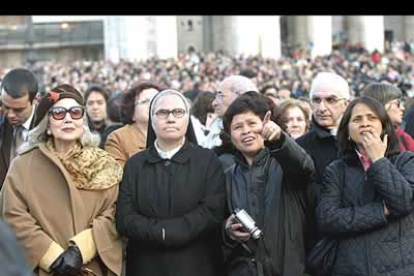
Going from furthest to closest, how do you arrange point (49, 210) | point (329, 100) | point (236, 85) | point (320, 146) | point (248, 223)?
point (236, 85) < point (329, 100) < point (320, 146) < point (49, 210) < point (248, 223)

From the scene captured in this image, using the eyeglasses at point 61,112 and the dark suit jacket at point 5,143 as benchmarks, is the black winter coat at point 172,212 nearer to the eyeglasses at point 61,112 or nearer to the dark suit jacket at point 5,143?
the eyeglasses at point 61,112

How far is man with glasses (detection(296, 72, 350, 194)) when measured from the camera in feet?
20.9

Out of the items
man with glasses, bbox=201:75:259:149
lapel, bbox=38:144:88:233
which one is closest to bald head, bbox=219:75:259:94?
man with glasses, bbox=201:75:259:149

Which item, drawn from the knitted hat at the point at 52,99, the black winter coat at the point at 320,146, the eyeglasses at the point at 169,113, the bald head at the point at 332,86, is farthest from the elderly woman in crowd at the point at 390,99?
the knitted hat at the point at 52,99

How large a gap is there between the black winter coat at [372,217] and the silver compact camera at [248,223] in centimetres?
44

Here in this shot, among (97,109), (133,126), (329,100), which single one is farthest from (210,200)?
(97,109)

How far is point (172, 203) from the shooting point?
5578mm

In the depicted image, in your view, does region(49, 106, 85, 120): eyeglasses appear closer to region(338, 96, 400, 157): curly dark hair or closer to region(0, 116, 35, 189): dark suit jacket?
region(0, 116, 35, 189): dark suit jacket

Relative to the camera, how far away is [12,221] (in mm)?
5398

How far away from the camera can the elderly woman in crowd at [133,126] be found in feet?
23.2

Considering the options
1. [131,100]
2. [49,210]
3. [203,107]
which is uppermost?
[131,100]

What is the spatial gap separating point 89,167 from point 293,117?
126 inches

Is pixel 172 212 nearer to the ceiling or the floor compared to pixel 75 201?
nearer to the floor

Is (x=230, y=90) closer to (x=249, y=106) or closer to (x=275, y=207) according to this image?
(x=249, y=106)
